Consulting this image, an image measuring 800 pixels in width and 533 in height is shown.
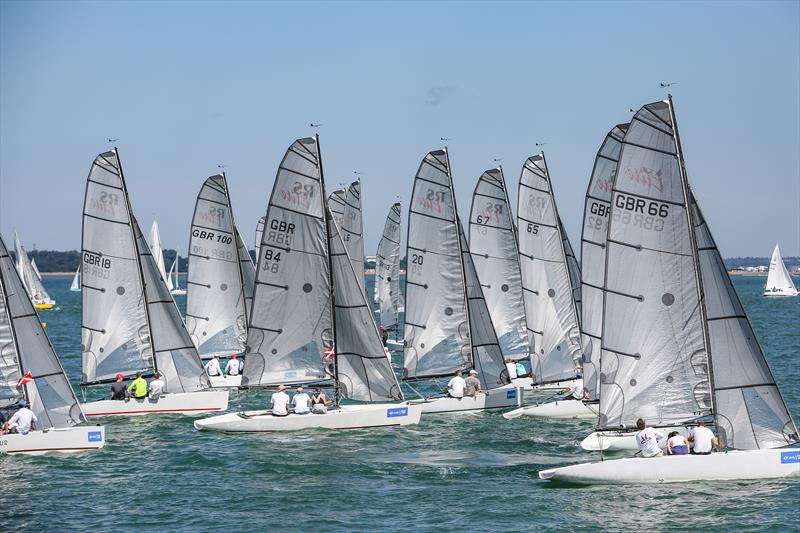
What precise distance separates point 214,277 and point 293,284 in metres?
13.4

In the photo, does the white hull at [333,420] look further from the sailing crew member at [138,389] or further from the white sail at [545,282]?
the white sail at [545,282]

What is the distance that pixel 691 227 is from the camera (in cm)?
2314

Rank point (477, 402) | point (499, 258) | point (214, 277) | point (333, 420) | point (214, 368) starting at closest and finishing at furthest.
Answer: point (333, 420) < point (477, 402) < point (499, 258) < point (214, 368) < point (214, 277)

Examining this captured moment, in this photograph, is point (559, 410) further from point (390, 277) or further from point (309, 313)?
point (390, 277)

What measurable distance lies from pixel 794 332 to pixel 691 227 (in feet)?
173

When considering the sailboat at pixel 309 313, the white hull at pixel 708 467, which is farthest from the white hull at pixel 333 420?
the white hull at pixel 708 467

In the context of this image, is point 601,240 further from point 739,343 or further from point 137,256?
Answer: point 137,256

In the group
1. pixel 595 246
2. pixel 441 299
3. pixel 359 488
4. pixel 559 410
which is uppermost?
pixel 595 246

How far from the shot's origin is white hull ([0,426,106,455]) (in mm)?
26984

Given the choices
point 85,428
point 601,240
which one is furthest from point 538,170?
point 85,428

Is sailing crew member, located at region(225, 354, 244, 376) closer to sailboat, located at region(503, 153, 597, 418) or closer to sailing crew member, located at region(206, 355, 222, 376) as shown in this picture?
sailing crew member, located at region(206, 355, 222, 376)

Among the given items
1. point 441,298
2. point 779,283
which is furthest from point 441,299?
point 779,283

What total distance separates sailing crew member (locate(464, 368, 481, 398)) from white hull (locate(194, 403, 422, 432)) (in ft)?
11.2

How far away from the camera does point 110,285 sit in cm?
3553
